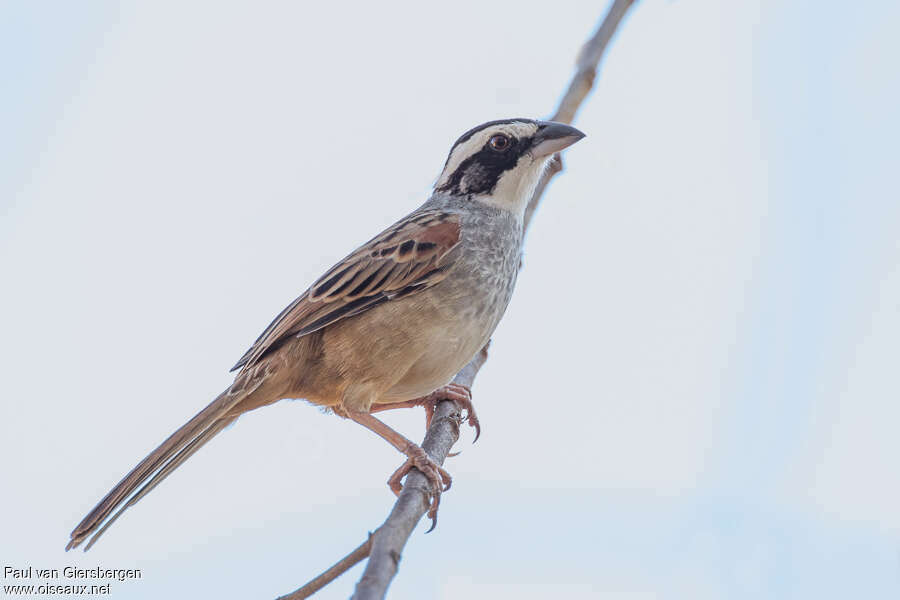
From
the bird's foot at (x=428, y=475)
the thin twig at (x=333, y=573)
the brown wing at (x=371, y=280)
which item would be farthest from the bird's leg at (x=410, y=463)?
the thin twig at (x=333, y=573)

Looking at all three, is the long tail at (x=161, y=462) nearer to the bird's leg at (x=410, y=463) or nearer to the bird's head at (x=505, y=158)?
the bird's leg at (x=410, y=463)

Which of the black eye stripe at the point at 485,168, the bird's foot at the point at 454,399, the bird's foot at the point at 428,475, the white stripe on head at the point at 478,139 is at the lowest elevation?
the bird's foot at the point at 428,475

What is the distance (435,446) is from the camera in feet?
18.4

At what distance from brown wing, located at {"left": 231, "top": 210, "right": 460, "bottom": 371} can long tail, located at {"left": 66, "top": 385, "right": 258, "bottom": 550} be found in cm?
47

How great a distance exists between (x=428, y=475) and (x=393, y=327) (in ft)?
4.27

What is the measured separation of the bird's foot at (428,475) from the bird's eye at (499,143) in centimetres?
243

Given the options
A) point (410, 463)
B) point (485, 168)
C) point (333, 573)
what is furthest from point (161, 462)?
point (485, 168)

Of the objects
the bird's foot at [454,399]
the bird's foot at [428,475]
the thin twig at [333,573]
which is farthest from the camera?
the bird's foot at [454,399]

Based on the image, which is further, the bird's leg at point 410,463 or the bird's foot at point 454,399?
the bird's foot at point 454,399

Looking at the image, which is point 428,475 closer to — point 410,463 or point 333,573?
point 410,463

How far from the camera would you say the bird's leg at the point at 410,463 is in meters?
5.27

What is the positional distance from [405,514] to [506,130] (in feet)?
12.5

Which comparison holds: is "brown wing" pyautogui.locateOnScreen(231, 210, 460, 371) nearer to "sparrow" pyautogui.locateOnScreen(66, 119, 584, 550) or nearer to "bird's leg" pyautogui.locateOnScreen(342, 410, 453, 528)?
"sparrow" pyautogui.locateOnScreen(66, 119, 584, 550)

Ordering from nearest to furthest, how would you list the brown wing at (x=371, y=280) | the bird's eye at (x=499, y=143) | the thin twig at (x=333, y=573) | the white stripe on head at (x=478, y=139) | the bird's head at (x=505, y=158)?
the thin twig at (x=333, y=573) < the brown wing at (x=371, y=280) < the bird's head at (x=505, y=158) < the white stripe on head at (x=478, y=139) < the bird's eye at (x=499, y=143)
